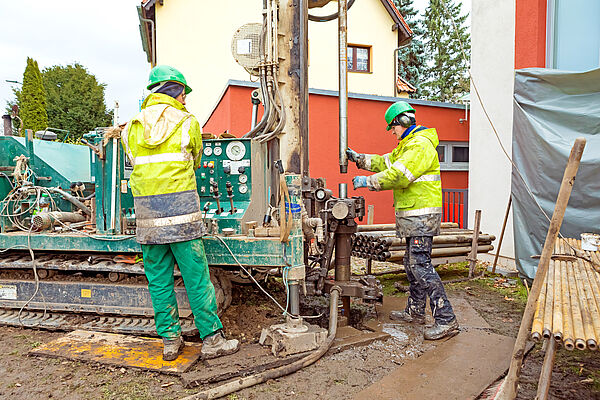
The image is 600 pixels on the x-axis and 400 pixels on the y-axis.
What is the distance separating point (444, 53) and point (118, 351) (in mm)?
28664

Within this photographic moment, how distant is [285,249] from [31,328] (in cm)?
270

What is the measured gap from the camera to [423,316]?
442 cm

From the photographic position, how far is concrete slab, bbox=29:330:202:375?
333cm

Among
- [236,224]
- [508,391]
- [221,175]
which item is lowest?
[508,391]

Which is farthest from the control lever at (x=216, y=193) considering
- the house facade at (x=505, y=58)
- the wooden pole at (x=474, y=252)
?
the wooden pole at (x=474, y=252)

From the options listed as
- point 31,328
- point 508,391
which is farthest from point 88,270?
point 508,391

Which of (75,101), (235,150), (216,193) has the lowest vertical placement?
(216,193)

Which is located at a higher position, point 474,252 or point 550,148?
point 550,148

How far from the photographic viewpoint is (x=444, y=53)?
28.0m

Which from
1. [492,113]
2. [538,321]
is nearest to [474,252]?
[492,113]

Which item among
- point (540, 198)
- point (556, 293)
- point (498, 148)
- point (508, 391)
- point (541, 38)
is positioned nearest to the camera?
point (508, 391)

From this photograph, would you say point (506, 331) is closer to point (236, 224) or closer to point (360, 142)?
point (236, 224)

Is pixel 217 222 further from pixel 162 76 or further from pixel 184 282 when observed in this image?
pixel 162 76

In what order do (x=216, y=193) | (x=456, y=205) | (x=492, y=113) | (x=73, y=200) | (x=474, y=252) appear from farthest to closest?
(x=456, y=205) → (x=492, y=113) → (x=474, y=252) → (x=73, y=200) → (x=216, y=193)
